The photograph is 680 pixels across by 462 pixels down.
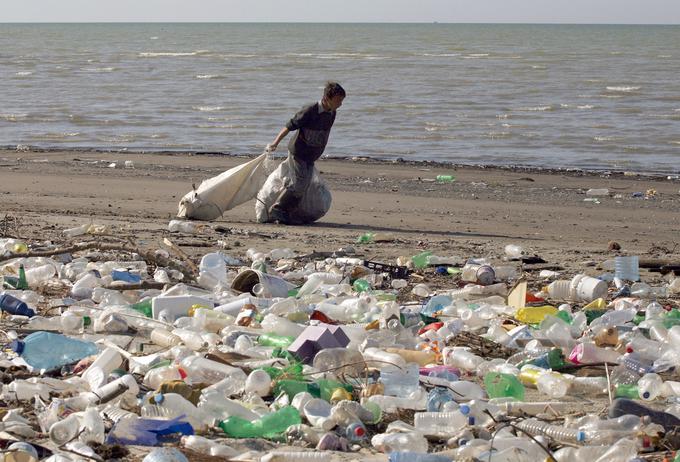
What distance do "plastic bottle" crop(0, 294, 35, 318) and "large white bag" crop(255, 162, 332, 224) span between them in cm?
401

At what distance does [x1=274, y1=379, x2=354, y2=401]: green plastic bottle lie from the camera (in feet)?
13.1

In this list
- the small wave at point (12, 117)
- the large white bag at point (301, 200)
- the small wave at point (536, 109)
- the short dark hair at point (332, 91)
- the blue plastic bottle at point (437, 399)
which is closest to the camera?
the blue plastic bottle at point (437, 399)

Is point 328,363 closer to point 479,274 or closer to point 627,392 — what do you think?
point 627,392

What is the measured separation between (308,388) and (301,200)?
5227 millimetres

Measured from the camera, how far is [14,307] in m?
5.35

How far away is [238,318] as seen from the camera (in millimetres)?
5223

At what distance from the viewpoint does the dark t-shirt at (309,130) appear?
8.69m

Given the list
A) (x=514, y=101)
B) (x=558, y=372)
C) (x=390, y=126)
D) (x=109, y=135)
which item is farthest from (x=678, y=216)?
(x=514, y=101)

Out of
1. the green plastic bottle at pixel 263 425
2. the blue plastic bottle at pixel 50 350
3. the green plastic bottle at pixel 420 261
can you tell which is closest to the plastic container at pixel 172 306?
the blue plastic bottle at pixel 50 350

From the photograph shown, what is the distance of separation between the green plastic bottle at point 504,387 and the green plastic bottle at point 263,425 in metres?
0.90

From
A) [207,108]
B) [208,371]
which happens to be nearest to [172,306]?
[208,371]

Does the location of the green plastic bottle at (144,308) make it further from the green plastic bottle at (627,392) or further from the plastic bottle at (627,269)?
the plastic bottle at (627,269)

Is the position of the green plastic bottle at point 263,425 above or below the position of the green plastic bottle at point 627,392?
above

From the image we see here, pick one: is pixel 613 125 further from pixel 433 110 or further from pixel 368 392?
pixel 368 392
